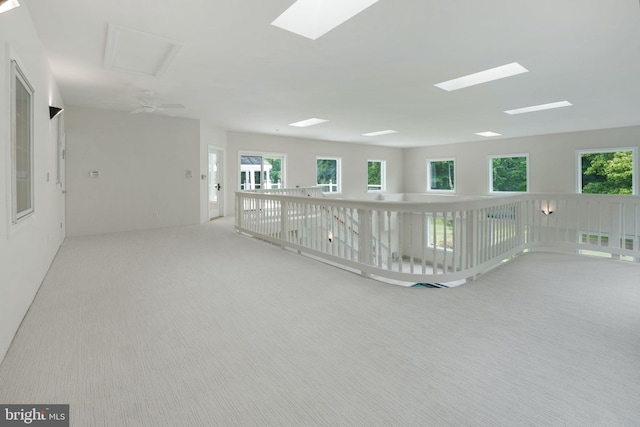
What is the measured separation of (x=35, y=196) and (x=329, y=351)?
10.7 feet

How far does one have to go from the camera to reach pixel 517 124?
8.14 meters

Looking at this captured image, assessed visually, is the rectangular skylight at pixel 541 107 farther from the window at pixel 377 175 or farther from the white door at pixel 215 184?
the white door at pixel 215 184

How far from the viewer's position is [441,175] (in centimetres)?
1305

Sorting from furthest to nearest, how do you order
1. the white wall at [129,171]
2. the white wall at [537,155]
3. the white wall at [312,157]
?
the white wall at [312,157]
the white wall at [537,155]
the white wall at [129,171]

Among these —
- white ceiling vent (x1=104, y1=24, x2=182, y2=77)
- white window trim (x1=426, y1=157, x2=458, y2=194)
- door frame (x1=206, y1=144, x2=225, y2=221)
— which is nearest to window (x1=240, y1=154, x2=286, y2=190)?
door frame (x1=206, y1=144, x2=225, y2=221)

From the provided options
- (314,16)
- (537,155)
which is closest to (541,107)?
(537,155)

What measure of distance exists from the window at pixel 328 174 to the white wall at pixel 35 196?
27.8 ft

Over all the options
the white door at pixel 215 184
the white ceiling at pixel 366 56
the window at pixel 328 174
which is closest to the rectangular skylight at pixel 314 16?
the white ceiling at pixel 366 56

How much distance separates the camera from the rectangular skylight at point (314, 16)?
2.97m

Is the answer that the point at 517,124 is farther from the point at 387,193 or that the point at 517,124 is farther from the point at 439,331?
the point at 439,331

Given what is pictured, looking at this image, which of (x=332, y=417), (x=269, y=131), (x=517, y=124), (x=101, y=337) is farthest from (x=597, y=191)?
(x=101, y=337)

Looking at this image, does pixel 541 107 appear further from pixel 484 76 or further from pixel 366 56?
pixel 366 56

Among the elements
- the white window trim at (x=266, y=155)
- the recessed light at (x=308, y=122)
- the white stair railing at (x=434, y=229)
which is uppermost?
the recessed light at (x=308, y=122)

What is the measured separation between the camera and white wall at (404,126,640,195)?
878 cm
